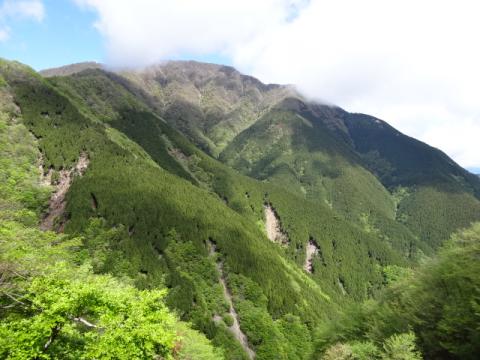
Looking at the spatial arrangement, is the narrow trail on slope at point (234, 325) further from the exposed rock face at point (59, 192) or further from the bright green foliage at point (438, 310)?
the bright green foliage at point (438, 310)

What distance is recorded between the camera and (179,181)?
19512 cm

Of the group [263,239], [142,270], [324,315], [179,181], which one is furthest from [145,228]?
[324,315]

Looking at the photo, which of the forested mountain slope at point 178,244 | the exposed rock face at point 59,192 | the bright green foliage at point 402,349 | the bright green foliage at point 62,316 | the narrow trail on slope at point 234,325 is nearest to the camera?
the bright green foliage at point 62,316

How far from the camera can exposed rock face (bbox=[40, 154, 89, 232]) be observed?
14350cm

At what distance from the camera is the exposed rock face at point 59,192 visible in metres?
144

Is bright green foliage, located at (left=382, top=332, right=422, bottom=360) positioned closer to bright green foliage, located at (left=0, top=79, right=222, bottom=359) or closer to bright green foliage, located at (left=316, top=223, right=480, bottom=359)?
bright green foliage, located at (left=316, top=223, right=480, bottom=359)

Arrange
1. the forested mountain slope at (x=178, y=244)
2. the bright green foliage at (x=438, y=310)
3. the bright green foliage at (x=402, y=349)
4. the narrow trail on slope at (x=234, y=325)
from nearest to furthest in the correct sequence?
the bright green foliage at (x=438, y=310), the bright green foliage at (x=402, y=349), the narrow trail on slope at (x=234, y=325), the forested mountain slope at (x=178, y=244)

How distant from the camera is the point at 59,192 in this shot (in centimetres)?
16025

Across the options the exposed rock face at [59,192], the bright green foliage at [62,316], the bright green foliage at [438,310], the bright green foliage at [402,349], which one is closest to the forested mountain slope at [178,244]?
the exposed rock face at [59,192]

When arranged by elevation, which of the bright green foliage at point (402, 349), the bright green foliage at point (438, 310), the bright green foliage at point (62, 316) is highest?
the bright green foliage at point (438, 310)

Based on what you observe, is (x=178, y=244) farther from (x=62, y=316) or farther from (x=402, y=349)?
(x=62, y=316)

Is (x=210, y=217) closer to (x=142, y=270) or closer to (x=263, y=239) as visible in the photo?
(x=263, y=239)

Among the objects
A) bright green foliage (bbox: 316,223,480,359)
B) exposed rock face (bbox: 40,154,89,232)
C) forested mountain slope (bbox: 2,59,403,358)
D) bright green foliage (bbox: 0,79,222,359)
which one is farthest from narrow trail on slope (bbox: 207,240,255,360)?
bright green foliage (bbox: 0,79,222,359)

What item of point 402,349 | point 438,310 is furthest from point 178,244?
point 402,349
